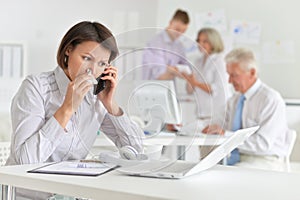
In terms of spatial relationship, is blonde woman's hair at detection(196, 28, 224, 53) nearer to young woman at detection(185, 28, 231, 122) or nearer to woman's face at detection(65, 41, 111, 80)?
→ young woman at detection(185, 28, 231, 122)

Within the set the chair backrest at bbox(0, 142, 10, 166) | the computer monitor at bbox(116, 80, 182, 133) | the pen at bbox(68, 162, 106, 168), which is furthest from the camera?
the chair backrest at bbox(0, 142, 10, 166)

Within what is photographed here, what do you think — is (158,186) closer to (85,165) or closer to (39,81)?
(85,165)

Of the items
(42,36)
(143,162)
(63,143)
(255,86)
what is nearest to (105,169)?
(143,162)

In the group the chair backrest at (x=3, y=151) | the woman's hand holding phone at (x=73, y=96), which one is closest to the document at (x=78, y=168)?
the woman's hand holding phone at (x=73, y=96)

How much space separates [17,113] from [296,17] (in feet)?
12.3

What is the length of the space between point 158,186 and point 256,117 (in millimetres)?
2495

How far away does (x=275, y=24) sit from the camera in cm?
521

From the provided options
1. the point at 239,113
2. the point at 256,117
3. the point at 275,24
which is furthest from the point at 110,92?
Result: the point at 275,24

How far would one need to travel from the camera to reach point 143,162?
5.57 feet

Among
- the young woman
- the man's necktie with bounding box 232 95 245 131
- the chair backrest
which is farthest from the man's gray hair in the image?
the chair backrest

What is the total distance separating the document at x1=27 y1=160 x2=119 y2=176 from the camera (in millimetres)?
1633

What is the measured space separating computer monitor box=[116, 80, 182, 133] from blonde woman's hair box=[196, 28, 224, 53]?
295 centimetres

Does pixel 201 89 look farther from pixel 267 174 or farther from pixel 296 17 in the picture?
pixel 296 17

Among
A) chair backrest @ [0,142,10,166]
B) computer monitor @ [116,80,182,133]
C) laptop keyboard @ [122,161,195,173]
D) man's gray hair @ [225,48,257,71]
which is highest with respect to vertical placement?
man's gray hair @ [225,48,257,71]
